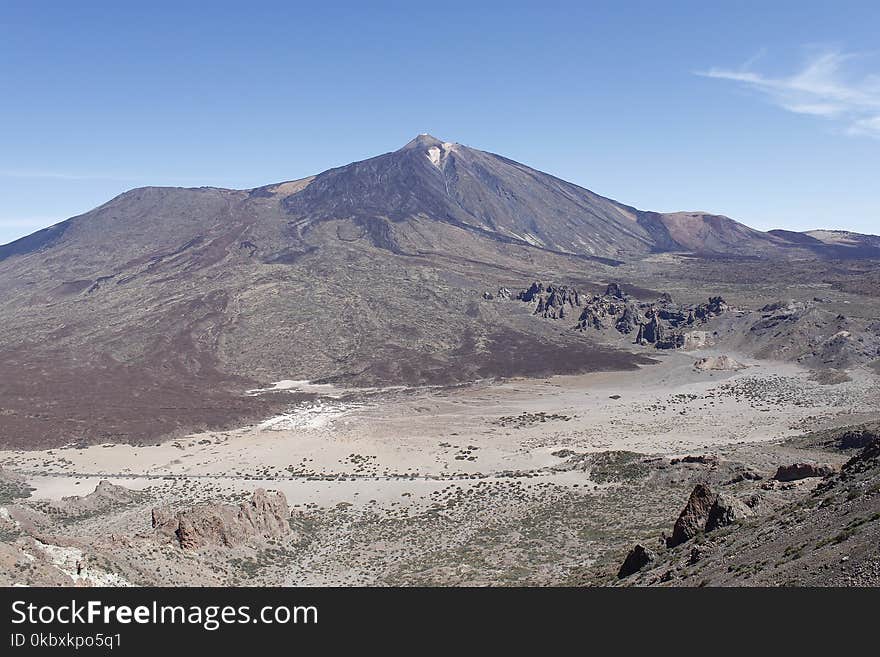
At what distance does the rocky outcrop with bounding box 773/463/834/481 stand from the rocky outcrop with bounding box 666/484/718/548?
8.71 metres

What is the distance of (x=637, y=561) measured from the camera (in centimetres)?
1781

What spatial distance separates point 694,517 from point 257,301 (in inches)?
3479

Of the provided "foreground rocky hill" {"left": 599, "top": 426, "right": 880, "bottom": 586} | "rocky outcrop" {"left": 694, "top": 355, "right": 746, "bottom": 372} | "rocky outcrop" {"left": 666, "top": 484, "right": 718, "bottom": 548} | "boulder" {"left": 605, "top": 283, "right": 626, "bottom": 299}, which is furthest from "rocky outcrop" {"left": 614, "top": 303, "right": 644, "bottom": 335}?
"rocky outcrop" {"left": 666, "top": 484, "right": 718, "bottom": 548}

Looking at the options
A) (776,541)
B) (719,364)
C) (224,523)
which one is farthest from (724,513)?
(719,364)

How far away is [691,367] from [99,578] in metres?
69.4

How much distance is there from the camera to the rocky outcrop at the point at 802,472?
25.8 m

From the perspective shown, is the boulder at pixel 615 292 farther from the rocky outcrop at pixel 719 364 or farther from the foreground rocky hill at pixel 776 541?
the foreground rocky hill at pixel 776 541

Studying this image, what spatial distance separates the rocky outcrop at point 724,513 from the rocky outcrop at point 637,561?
7.60ft

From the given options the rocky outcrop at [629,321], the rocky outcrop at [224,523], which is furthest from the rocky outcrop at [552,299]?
the rocky outcrop at [224,523]

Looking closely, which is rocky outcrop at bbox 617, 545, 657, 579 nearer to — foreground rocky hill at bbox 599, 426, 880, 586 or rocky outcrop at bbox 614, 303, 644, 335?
foreground rocky hill at bbox 599, 426, 880, 586

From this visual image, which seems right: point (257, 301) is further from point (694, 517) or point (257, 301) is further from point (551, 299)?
point (694, 517)

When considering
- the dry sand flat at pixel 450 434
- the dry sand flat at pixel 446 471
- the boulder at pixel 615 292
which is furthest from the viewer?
the boulder at pixel 615 292

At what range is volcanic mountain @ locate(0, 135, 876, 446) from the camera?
66.2m

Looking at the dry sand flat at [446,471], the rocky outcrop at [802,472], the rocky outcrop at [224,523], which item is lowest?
the dry sand flat at [446,471]
